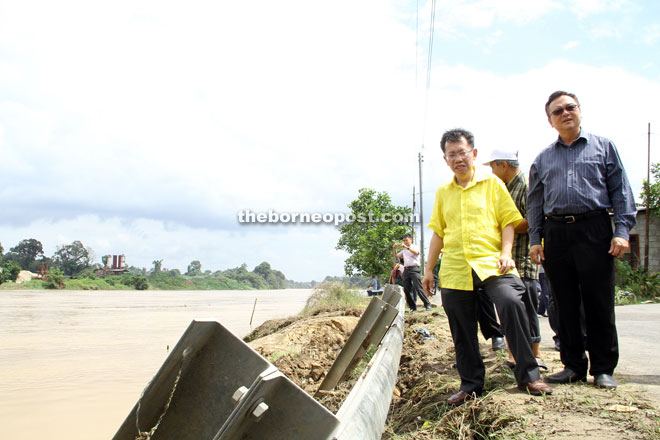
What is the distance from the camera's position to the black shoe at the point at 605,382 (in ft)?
9.77

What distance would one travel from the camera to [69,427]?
15.7 ft

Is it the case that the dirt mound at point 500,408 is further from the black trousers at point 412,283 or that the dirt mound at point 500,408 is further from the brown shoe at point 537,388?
the black trousers at point 412,283

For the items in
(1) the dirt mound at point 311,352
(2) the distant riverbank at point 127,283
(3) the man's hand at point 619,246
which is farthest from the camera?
(2) the distant riverbank at point 127,283

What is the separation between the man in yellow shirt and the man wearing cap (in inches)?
26.0

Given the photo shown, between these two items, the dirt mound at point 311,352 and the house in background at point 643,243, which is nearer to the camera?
the dirt mound at point 311,352

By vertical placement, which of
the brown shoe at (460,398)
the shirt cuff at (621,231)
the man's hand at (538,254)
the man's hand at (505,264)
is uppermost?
the shirt cuff at (621,231)

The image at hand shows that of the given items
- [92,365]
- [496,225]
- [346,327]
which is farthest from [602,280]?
[92,365]

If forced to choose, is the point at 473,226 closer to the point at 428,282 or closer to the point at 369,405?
the point at 428,282

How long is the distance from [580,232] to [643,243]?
2341 centimetres

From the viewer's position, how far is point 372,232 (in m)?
36.2

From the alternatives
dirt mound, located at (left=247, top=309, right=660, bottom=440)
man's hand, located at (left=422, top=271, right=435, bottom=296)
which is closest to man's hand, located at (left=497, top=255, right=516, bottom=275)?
man's hand, located at (left=422, top=271, right=435, bottom=296)

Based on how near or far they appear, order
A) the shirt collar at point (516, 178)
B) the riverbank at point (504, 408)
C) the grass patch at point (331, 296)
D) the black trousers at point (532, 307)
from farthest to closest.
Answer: the grass patch at point (331, 296) → the shirt collar at point (516, 178) → the black trousers at point (532, 307) → the riverbank at point (504, 408)

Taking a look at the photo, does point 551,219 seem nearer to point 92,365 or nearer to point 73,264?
point 92,365

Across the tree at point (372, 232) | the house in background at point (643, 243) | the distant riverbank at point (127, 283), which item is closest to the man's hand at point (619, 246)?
the house in background at point (643, 243)
